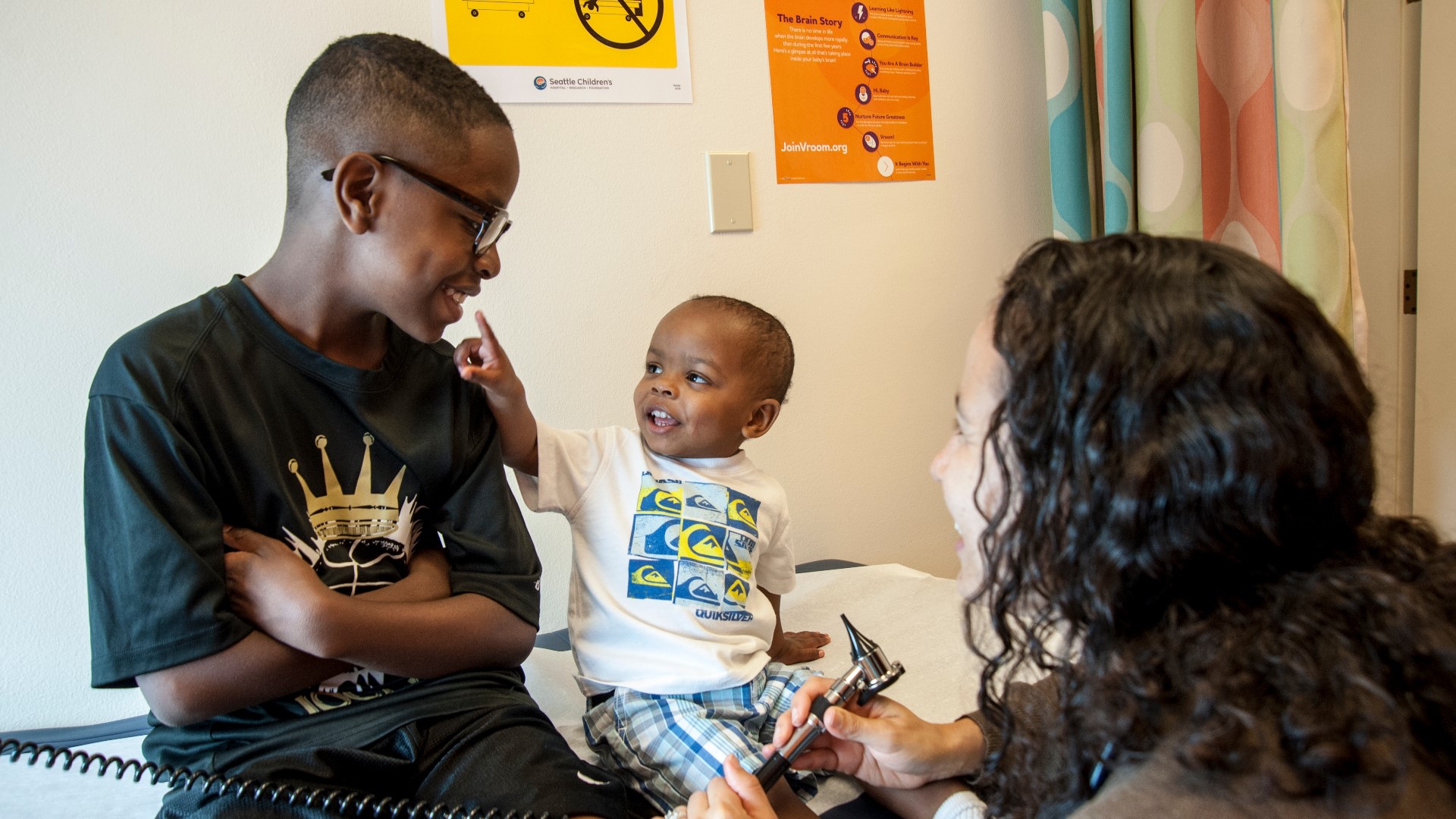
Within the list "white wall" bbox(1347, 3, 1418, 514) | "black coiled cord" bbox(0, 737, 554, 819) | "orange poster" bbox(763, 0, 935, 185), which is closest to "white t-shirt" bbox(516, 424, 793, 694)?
"black coiled cord" bbox(0, 737, 554, 819)

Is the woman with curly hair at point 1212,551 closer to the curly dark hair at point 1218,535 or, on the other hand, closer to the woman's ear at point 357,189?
the curly dark hair at point 1218,535

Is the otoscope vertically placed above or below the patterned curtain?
below

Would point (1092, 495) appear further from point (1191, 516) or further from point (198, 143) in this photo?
point (198, 143)

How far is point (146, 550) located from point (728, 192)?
1.18 meters

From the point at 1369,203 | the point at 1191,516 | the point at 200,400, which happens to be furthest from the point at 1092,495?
the point at 1369,203

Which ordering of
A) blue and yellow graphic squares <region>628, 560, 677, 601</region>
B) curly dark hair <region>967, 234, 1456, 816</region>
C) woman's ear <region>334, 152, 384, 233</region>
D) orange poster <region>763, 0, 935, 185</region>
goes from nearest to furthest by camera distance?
curly dark hair <region>967, 234, 1456, 816</region>
woman's ear <region>334, 152, 384, 233</region>
blue and yellow graphic squares <region>628, 560, 677, 601</region>
orange poster <region>763, 0, 935, 185</region>

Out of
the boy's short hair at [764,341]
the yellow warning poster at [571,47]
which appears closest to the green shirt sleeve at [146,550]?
the boy's short hair at [764,341]

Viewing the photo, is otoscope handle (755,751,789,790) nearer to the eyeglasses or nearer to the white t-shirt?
the white t-shirt

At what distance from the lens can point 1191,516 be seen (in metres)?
0.57

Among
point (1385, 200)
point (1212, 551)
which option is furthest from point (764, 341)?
point (1385, 200)

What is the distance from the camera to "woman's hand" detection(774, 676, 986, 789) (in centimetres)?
86

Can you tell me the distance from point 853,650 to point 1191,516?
374mm

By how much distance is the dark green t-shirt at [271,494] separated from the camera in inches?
33.9

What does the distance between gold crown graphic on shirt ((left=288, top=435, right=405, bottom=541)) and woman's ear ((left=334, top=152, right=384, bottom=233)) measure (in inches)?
9.4
